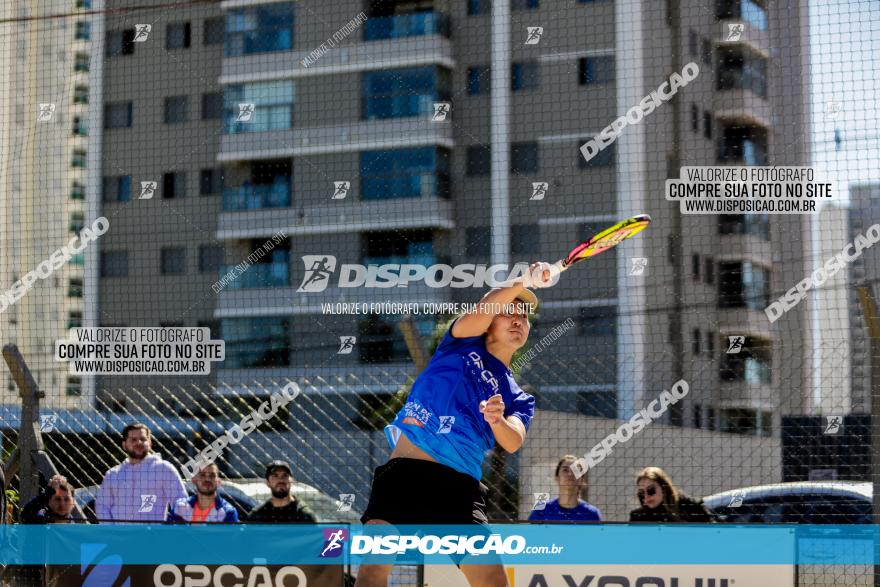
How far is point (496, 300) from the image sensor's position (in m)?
5.66

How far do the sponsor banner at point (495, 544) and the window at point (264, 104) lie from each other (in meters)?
34.5

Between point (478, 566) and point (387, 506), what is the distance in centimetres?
52

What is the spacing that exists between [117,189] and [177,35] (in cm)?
592

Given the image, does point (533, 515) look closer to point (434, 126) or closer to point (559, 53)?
point (559, 53)

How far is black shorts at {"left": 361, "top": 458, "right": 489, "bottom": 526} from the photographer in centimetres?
554

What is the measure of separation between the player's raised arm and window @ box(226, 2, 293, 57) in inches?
1484

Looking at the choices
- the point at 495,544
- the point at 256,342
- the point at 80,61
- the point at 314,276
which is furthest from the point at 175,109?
the point at 495,544

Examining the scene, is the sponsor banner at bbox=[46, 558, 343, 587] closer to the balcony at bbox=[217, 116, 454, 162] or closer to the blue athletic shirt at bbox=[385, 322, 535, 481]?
the blue athletic shirt at bbox=[385, 322, 535, 481]

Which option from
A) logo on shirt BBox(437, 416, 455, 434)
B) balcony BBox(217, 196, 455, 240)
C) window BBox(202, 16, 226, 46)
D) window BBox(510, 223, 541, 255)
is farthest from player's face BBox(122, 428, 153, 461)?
window BBox(202, 16, 226, 46)

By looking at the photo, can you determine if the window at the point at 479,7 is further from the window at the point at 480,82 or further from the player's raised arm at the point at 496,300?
the player's raised arm at the point at 496,300

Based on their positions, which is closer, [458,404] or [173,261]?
[458,404]

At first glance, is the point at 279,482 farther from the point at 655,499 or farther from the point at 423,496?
the point at 423,496

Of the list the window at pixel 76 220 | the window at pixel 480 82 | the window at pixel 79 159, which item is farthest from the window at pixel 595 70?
the window at pixel 76 220

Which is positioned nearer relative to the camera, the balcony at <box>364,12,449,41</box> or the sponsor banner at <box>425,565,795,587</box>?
the sponsor banner at <box>425,565,795,587</box>
